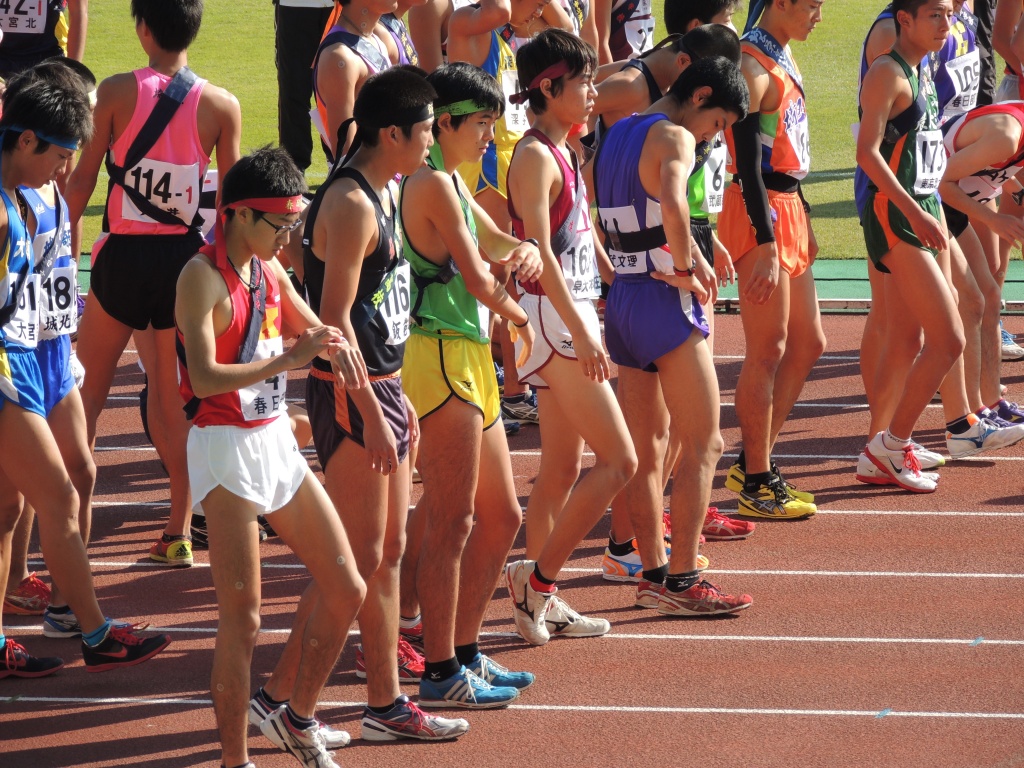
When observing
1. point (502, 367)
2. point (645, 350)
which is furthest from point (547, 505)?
point (502, 367)

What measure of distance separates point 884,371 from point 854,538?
44.3 inches

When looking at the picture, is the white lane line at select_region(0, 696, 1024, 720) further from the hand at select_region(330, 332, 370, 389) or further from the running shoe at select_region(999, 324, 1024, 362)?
the running shoe at select_region(999, 324, 1024, 362)

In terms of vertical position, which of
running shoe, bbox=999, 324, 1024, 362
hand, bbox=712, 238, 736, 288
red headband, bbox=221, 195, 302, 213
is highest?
red headband, bbox=221, 195, 302, 213

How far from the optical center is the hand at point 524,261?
487cm

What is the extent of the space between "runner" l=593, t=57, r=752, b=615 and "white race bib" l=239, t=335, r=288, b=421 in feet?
5.87

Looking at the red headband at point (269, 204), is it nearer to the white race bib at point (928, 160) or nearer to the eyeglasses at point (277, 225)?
the eyeglasses at point (277, 225)

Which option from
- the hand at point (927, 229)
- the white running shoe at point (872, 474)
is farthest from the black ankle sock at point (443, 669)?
the hand at point (927, 229)

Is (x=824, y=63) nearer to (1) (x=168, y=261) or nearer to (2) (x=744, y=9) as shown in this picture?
(2) (x=744, y=9)

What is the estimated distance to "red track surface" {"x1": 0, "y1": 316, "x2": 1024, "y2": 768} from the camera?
4.70 meters

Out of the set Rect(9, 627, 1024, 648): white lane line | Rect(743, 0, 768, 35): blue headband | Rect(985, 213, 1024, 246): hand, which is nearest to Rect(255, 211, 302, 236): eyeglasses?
Rect(9, 627, 1024, 648): white lane line

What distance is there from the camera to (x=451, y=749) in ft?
15.5

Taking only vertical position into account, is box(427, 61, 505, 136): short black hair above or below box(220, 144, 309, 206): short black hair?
above

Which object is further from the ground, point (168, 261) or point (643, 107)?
point (643, 107)

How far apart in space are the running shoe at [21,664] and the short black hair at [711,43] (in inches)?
137
